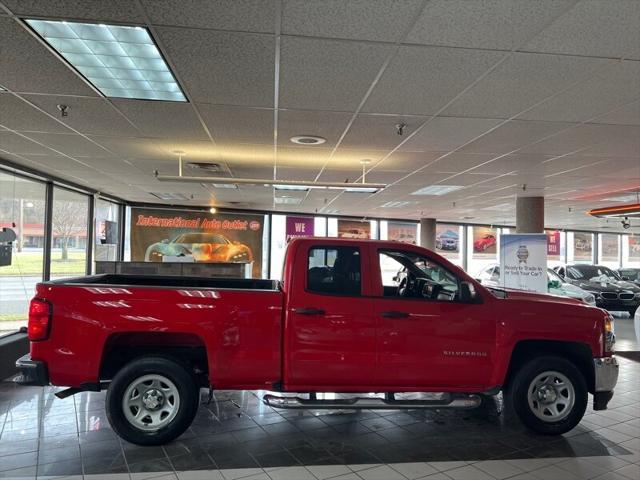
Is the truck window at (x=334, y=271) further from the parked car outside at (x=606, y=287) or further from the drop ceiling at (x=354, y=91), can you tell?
the parked car outside at (x=606, y=287)

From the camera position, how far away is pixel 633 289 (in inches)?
512

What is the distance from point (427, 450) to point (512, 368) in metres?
1.20

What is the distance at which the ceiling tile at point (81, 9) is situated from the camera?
2908mm

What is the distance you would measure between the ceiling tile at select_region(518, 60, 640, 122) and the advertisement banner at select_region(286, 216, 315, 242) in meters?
13.2

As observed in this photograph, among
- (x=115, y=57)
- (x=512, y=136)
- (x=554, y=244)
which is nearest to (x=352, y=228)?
(x=554, y=244)

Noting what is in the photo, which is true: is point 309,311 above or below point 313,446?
above

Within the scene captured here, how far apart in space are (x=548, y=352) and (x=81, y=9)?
479cm

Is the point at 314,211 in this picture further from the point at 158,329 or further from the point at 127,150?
the point at 158,329

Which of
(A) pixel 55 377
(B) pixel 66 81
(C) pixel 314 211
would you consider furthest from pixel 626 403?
(C) pixel 314 211

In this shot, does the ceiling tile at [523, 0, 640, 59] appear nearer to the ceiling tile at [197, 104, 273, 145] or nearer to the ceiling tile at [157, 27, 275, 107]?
the ceiling tile at [157, 27, 275, 107]

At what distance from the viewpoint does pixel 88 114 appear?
206 inches

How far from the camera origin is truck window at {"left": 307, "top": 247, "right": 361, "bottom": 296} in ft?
14.1

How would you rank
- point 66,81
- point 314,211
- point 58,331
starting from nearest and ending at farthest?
1. point 58,331
2. point 66,81
3. point 314,211

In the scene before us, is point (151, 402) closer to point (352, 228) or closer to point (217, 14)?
point (217, 14)
